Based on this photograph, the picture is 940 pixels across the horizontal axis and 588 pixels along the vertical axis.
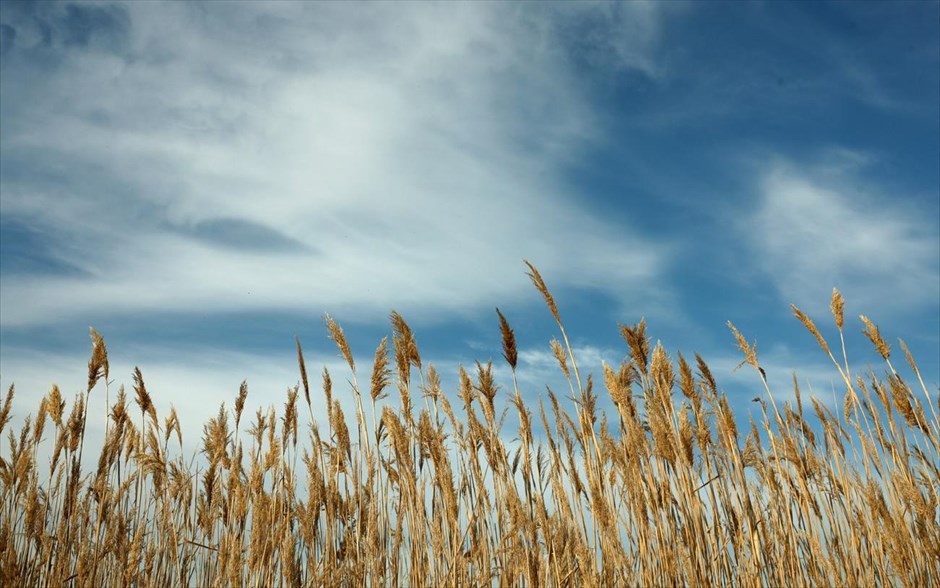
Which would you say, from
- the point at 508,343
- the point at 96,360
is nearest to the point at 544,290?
the point at 508,343

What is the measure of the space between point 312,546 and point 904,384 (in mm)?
4672

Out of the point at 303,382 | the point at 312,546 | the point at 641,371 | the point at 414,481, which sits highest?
the point at 303,382

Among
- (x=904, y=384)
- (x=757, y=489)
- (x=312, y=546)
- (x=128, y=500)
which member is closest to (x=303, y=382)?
(x=312, y=546)

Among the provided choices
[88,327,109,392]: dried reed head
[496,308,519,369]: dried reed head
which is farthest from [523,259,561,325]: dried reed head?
[88,327,109,392]: dried reed head

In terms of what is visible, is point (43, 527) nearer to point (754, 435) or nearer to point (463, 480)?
point (463, 480)

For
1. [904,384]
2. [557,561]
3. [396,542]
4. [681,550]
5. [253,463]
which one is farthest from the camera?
[904,384]

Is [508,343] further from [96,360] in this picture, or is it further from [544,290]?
[96,360]

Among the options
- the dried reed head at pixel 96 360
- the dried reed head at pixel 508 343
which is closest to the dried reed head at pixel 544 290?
the dried reed head at pixel 508 343

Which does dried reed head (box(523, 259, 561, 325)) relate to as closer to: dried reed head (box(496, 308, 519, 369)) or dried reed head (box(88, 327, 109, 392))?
dried reed head (box(496, 308, 519, 369))

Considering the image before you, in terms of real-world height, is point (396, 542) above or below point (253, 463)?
below

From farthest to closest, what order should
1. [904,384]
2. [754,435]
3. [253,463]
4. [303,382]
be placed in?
[904,384] < [303,382] < [754,435] < [253,463]

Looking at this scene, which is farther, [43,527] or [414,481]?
[43,527]

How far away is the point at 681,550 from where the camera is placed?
3.51m

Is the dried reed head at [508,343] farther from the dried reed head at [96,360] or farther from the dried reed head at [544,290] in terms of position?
the dried reed head at [96,360]
